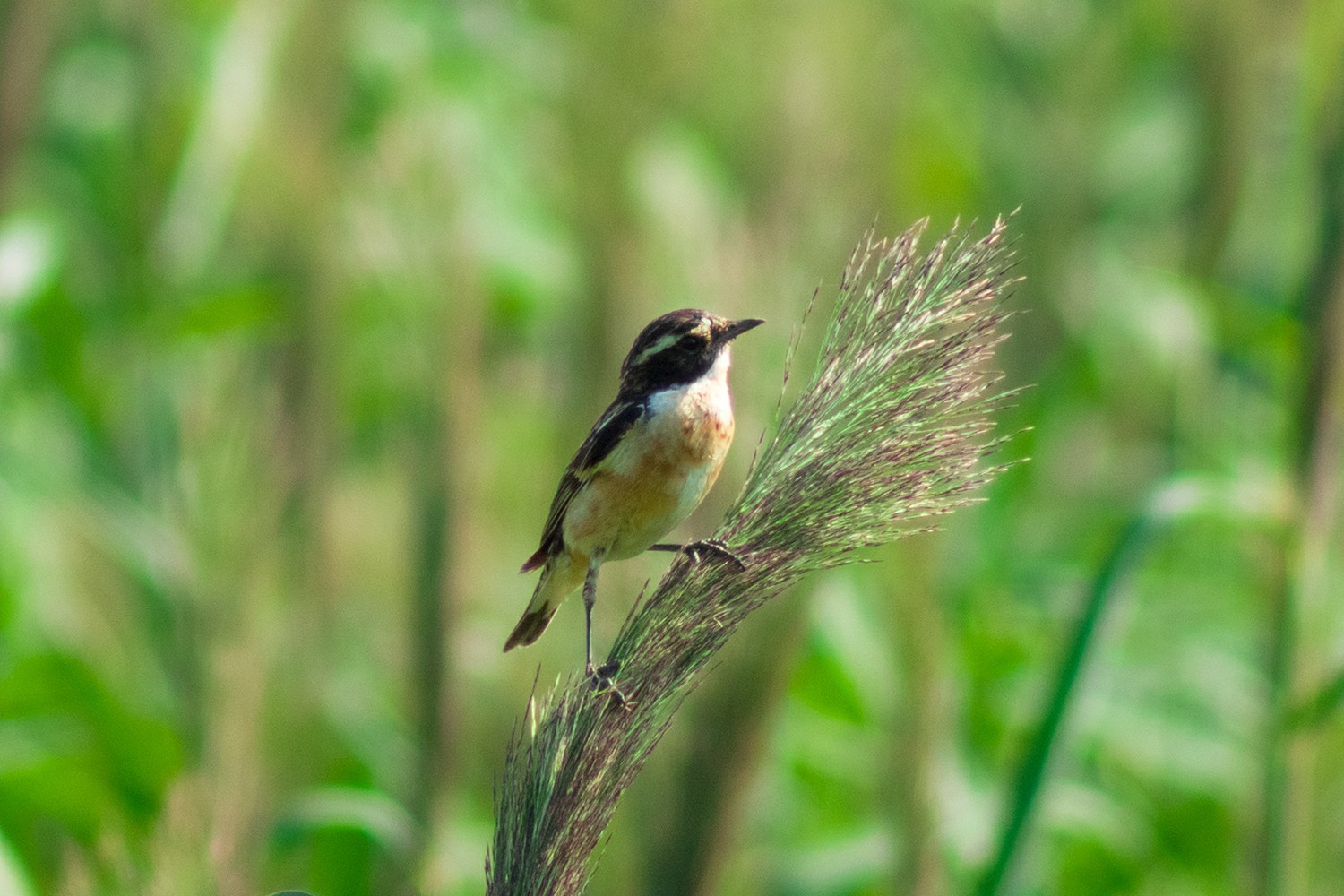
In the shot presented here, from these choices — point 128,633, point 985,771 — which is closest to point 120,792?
point 128,633

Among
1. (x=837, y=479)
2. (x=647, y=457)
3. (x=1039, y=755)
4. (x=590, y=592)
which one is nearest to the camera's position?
(x=837, y=479)

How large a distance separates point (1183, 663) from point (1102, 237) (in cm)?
290

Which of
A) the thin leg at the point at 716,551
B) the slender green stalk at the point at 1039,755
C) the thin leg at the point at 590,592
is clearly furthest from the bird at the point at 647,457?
the slender green stalk at the point at 1039,755

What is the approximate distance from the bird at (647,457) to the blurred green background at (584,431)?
0.26ft

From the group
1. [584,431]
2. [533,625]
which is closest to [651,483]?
[533,625]

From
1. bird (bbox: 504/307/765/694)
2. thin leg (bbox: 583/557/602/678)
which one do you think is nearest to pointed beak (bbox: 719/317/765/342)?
bird (bbox: 504/307/765/694)

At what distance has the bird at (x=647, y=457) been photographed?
3072 mm

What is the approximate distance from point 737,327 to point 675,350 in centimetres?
31

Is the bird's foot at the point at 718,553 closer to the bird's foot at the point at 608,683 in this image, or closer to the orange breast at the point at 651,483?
the bird's foot at the point at 608,683

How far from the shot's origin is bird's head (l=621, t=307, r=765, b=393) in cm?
314

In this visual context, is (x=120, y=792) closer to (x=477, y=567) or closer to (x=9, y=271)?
(x=477, y=567)

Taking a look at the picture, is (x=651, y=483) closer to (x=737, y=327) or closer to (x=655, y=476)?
(x=655, y=476)

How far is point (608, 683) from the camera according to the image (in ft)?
7.02

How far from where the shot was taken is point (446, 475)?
4160 millimetres
